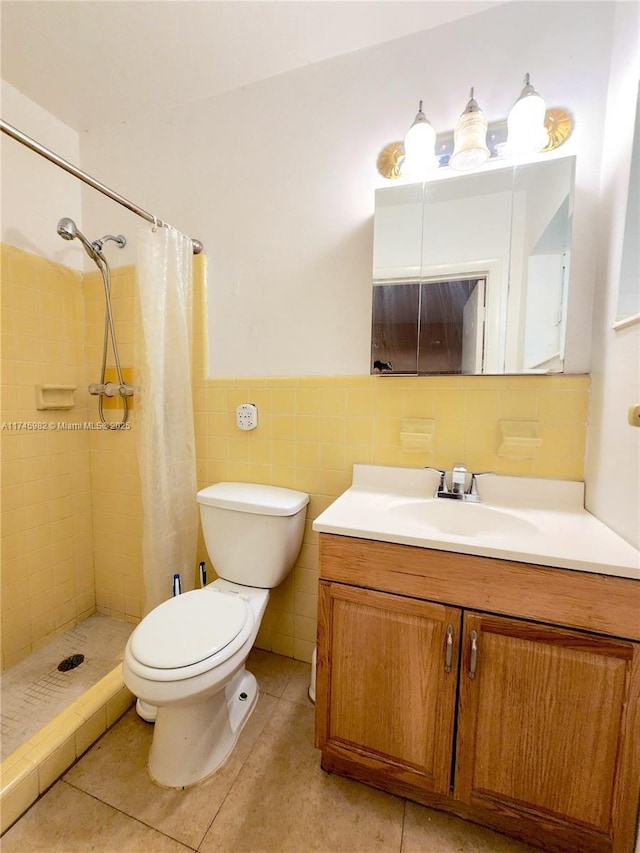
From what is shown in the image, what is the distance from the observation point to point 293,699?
52.7 inches

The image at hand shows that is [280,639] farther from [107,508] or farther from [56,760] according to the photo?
[107,508]

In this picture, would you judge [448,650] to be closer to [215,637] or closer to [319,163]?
[215,637]

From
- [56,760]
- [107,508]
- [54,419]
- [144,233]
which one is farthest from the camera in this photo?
[107,508]

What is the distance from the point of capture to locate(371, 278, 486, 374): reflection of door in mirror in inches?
45.9

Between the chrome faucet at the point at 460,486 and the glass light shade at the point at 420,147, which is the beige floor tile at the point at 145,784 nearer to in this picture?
the chrome faucet at the point at 460,486

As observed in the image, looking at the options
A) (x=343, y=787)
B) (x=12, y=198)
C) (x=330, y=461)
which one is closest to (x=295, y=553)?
(x=330, y=461)

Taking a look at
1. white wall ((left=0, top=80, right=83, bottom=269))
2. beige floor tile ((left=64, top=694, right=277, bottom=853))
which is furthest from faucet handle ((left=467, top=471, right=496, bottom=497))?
white wall ((left=0, top=80, right=83, bottom=269))

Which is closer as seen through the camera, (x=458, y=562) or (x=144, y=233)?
(x=458, y=562)

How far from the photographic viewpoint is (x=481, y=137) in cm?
108

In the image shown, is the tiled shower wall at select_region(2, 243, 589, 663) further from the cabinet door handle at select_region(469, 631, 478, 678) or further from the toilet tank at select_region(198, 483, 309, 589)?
the cabinet door handle at select_region(469, 631, 478, 678)

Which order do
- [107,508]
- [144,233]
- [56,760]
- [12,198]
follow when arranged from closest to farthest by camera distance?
[56,760], [144,233], [12,198], [107,508]

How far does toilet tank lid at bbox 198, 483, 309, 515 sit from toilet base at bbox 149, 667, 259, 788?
568 millimetres

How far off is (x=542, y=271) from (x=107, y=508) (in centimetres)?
212

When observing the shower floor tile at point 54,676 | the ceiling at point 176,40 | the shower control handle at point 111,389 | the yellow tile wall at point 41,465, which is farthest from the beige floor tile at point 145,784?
the ceiling at point 176,40
